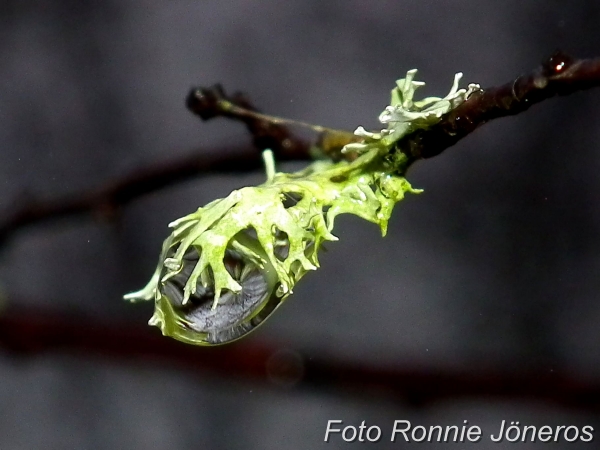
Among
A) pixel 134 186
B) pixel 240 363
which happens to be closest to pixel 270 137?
pixel 134 186

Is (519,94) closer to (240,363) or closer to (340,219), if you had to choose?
(240,363)

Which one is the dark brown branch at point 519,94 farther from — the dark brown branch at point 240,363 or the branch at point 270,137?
the dark brown branch at point 240,363

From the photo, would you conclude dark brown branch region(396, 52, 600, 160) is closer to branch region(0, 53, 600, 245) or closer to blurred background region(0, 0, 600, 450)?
branch region(0, 53, 600, 245)

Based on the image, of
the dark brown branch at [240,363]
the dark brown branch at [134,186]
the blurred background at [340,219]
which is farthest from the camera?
the blurred background at [340,219]

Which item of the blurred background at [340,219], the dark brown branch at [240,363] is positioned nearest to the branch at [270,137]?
the dark brown branch at [240,363]

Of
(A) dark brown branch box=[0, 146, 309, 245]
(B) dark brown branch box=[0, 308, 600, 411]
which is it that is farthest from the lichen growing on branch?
(B) dark brown branch box=[0, 308, 600, 411]

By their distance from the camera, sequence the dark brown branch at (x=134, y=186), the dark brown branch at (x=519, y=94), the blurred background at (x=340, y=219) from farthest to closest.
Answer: the blurred background at (x=340, y=219), the dark brown branch at (x=134, y=186), the dark brown branch at (x=519, y=94)
